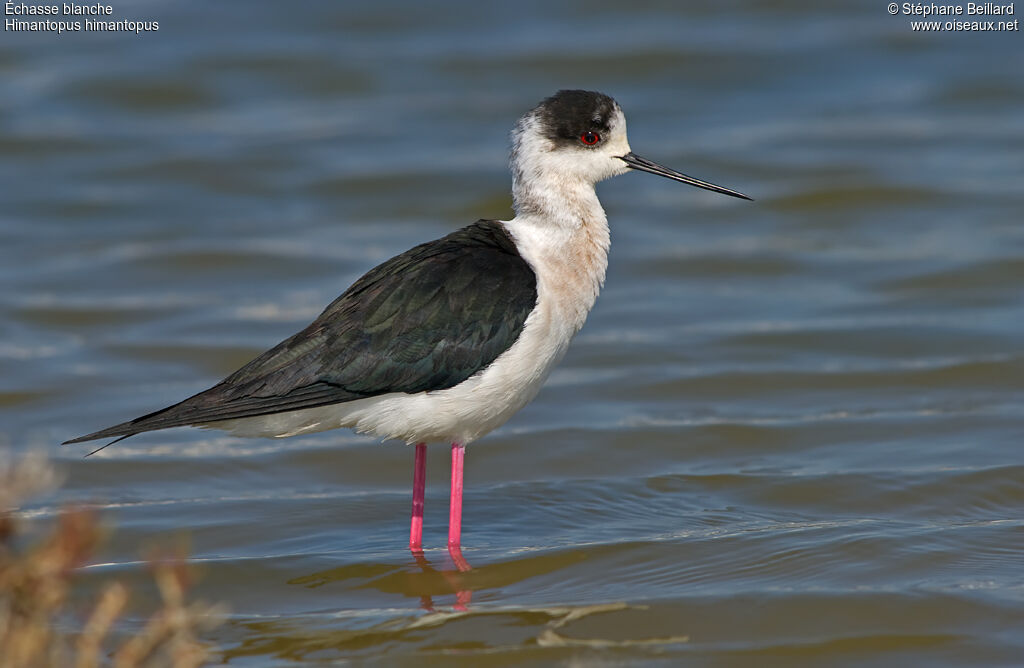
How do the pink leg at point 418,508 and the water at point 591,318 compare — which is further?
the pink leg at point 418,508

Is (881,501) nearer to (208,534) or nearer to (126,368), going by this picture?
(208,534)

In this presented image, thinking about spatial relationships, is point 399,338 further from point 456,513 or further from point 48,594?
point 48,594

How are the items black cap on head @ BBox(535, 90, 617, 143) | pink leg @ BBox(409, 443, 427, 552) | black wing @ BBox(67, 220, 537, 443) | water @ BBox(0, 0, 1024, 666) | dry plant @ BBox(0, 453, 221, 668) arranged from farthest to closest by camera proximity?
black cap on head @ BBox(535, 90, 617, 143), pink leg @ BBox(409, 443, 427, 552), black wing @ BBox(67, 220, 537, 443), water @ BBox(0, 0, 1024, 666), dry plant @ BBox(0, 453, 221, 668)

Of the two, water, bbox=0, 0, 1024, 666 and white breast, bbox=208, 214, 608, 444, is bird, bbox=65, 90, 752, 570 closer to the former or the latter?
white breast, bbox=208, 214, 608, 444

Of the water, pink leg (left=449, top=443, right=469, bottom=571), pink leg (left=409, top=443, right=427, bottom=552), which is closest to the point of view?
the water

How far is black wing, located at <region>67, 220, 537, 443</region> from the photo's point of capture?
5.62 m

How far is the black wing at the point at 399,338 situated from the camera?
5.62m

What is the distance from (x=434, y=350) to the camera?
5.77 meters

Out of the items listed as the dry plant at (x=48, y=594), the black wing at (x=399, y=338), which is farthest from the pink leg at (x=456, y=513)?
the dry plant at (x=48, y=594)

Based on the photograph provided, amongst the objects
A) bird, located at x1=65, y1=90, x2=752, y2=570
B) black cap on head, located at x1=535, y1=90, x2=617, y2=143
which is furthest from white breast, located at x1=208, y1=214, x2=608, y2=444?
black cap on head, located at x1=535, y1=90, x2=617, y2=143

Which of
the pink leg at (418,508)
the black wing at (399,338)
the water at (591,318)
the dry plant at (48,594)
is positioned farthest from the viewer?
the pink leg at (418,508)

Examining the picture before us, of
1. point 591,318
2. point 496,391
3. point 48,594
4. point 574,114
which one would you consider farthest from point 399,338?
point 591,318

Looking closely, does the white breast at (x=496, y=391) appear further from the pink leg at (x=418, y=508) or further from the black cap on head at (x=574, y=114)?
the black cap on head at (x=574, y=114)

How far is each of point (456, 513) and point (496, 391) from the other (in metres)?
0.59
